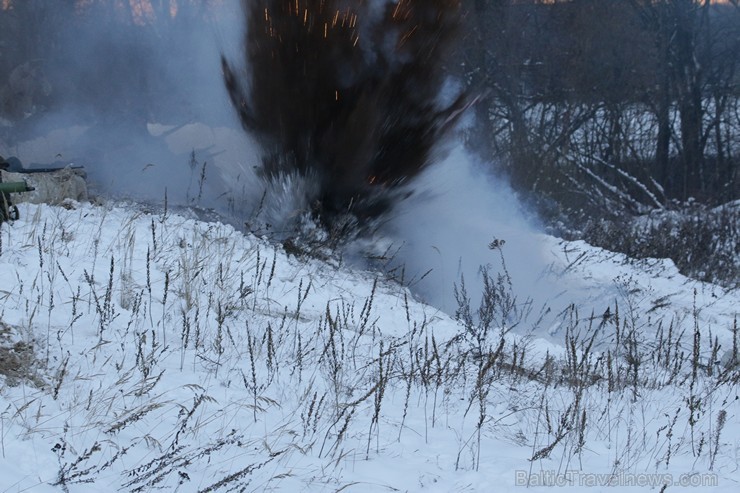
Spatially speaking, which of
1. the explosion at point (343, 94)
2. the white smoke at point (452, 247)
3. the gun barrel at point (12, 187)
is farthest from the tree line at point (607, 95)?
the gun barrel at point (12, 187)

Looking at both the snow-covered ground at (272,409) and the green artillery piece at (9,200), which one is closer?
the snow-covered ground at (272,409)

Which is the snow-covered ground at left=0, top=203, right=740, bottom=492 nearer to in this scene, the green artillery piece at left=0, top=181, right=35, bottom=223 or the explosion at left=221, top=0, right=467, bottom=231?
the green artillery piece at left=0, top=181, right=35, bottom=223

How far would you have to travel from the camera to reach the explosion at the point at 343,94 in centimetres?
888

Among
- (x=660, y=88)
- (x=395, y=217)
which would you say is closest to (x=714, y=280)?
(x=395, y=217)

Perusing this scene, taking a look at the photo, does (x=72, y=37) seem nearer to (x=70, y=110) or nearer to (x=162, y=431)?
(x=70, y=110)

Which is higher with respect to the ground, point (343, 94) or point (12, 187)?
point (343, 94)

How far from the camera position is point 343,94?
8.97m

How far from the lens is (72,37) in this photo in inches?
786

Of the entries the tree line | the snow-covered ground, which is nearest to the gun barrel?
the snow-covered ground

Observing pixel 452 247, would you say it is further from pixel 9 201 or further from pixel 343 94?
pixel 9 201

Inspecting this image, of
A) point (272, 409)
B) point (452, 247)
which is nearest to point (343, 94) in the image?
point (452, 247)

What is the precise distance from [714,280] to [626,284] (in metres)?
1.94

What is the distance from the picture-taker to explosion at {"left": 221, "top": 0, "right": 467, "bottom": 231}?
350 inches

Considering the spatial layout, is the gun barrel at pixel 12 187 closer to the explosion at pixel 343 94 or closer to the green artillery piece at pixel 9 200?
the green artillery piece at pixel 9 200
